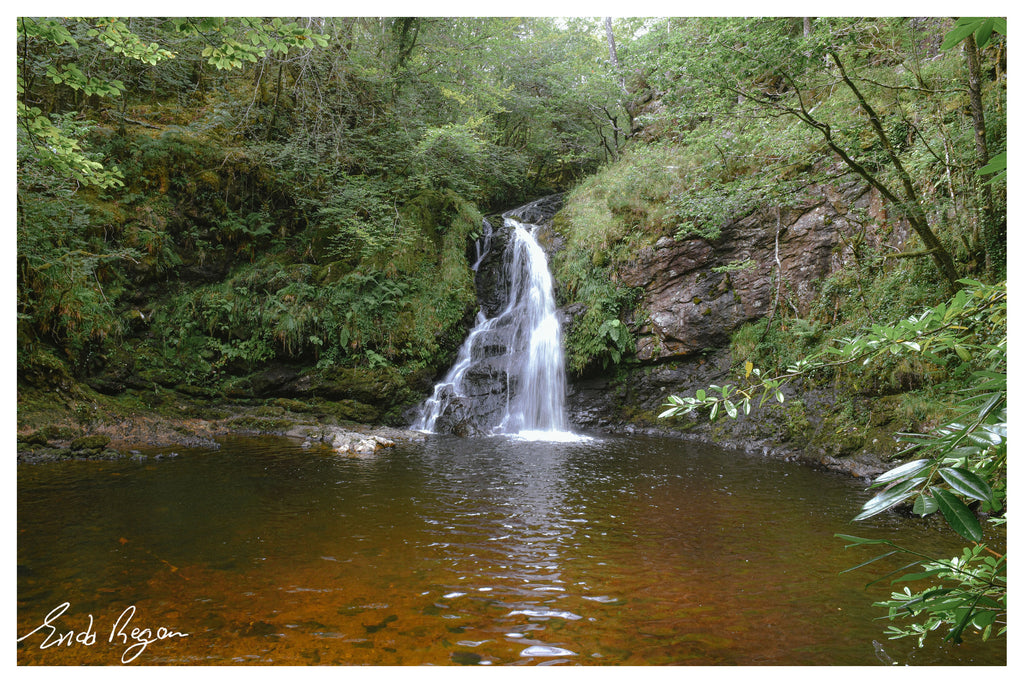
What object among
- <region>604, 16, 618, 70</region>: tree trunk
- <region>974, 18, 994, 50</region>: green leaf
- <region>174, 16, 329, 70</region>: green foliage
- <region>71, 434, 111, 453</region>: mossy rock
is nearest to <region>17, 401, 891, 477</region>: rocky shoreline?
<region>71, 434, 111, 453</region>: mossy rock

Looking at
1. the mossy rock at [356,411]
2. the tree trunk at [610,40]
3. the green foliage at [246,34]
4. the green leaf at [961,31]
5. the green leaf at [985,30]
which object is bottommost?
the mossy rock at [356,411]

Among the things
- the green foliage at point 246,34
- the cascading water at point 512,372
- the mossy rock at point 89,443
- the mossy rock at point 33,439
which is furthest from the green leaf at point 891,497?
the mossy rock at point 33,439

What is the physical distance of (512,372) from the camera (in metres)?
9.95

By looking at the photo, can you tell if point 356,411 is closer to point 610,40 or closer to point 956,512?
point 956,512

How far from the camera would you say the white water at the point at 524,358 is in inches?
372

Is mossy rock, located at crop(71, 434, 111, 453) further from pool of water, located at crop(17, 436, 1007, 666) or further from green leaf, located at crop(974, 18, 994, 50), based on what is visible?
green leaf, located at crop(974, 18, 994, 50)

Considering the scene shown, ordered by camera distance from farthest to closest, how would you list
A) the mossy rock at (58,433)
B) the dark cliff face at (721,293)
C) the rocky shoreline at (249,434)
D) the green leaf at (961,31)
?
the dark cliff face at (721,293) → the mossy rock at (58,433) → the rocky shoreline at (249,434) → the green leaf at (961,31)

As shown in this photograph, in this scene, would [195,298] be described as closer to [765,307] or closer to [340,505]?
[340,505]

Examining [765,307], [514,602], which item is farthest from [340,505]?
[765,307]

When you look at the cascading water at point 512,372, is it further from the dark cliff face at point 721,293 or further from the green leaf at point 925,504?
the green leaf at point 925,504

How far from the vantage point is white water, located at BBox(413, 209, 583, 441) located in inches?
372
